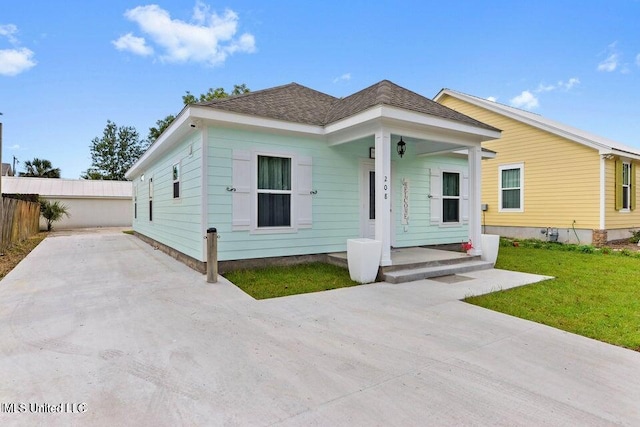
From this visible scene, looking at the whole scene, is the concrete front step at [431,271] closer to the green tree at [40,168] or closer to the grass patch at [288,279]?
the grass patch at [288,279]

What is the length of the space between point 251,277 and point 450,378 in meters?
4.10

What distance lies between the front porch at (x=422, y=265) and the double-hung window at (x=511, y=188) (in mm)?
6937

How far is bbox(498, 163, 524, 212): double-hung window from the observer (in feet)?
41.5

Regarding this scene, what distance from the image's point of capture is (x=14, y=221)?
10.6m

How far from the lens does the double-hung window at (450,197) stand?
9484 mm

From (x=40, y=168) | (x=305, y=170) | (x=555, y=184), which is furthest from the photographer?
(x=40, y=168)

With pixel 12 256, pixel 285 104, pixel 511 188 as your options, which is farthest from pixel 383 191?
pixel 12 256

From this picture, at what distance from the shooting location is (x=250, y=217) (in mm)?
6582

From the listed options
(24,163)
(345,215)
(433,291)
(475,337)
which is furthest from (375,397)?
(24,163)

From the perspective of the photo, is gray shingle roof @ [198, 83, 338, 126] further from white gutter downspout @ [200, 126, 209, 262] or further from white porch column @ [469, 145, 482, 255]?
white porch column @ [469, 145, 482, 255]

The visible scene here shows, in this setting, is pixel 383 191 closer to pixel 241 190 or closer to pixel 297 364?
pixel 241 190

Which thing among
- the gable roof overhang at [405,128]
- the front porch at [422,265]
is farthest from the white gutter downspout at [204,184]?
the front porch at [422,265]

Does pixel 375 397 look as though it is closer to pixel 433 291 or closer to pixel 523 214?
pixel 433 291

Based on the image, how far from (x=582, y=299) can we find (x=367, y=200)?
14.7ft
